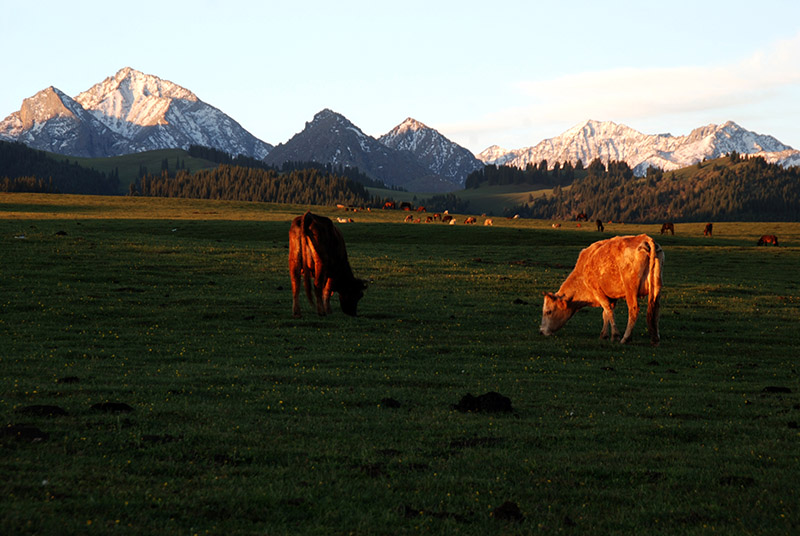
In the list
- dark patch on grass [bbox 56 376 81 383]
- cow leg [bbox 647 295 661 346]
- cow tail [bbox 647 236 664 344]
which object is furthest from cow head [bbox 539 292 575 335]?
dark patch on grass [bbox 56 376 81 383]

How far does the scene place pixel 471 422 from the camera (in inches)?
500

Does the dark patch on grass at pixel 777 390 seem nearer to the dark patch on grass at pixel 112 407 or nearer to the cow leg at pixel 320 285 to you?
the dark patch on grass at pixel 112 407

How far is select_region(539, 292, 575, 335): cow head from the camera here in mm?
24172

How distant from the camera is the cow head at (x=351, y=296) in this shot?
1067 inches

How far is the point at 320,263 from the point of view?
25688 mm

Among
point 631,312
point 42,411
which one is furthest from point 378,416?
point 631,312

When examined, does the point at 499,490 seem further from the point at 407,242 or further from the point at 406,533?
the point at 407,242

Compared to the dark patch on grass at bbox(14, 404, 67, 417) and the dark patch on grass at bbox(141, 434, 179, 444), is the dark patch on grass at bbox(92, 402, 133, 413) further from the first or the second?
the dark patch on grass at bbox(141, 434, 179, 444)

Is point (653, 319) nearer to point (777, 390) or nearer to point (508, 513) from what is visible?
point (777, 390)

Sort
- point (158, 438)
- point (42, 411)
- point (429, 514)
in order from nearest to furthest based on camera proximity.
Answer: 1. point (429, 514)
2. point (158, 438)
3. point (42, 411)

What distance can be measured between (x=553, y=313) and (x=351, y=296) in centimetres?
791

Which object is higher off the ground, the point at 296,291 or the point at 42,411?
the point at 296,291

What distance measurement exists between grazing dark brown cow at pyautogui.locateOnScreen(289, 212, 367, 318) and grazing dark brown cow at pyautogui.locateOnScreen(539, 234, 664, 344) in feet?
25.4

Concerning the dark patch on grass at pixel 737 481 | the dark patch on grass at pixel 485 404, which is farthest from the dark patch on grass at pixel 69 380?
the dark patch on grass at pixel 737 481
